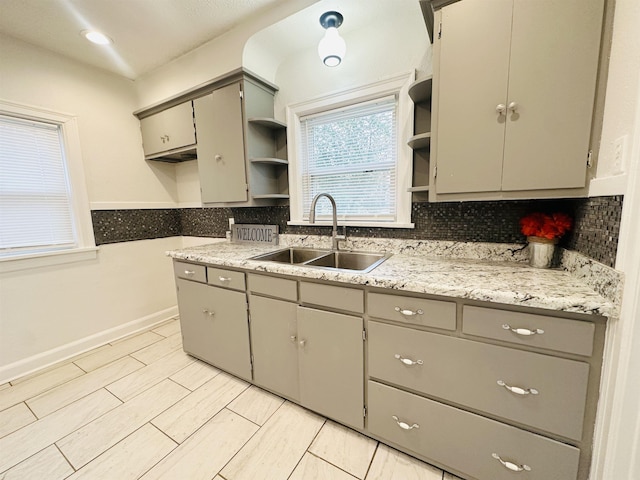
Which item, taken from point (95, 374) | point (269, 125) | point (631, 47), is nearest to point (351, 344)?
point (631, 47)

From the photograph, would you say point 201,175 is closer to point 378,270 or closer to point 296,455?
point 378,270

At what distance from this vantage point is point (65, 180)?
87.4 inches

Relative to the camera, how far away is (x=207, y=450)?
1.35 m

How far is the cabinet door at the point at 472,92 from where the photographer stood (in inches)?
44.8

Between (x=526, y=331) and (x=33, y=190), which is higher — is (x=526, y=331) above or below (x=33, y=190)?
below

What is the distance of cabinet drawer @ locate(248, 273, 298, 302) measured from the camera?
1.47 metres

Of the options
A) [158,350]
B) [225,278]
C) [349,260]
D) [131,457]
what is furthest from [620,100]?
[158,350]

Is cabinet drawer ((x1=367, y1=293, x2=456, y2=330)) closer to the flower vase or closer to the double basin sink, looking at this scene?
the double basin sink

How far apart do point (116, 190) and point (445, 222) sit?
3.02 meters

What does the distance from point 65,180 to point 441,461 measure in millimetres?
3391

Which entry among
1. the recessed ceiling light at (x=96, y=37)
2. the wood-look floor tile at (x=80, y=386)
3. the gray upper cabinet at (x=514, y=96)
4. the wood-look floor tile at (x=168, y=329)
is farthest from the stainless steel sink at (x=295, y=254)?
the recessed ceiling light at (x=96, y=37)

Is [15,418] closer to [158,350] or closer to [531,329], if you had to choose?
[158,350]

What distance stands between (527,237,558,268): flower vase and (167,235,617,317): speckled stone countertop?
50mm

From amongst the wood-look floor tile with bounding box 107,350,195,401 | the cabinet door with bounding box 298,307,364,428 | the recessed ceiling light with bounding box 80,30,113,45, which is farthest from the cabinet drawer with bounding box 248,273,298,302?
the recessed ceiling light with bounding box 80,30,113,45
